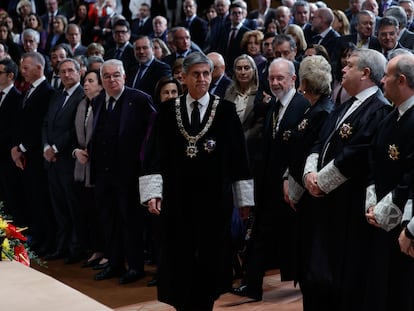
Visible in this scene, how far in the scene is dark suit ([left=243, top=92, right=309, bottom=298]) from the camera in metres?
5.75

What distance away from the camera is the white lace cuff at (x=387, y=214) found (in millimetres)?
4125

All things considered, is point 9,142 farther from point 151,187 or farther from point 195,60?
point 195,60

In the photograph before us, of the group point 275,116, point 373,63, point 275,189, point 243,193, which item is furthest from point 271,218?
point 373,63

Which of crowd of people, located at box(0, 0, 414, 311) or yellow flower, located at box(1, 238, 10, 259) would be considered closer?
yellow flower, located at box(1, 238, 10, 259)

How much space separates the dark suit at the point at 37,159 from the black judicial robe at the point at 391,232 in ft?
13.9

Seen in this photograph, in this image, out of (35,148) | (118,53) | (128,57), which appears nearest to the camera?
(35,148)

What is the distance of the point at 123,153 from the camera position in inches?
262

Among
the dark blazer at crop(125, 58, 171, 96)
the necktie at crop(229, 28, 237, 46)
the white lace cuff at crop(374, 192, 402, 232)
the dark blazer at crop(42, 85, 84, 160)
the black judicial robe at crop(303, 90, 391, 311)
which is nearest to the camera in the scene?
the white lace cuff at crop(374, 192, 402, 232)

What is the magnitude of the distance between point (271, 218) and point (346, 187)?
123 cm

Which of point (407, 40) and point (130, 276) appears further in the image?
point (407, 40)

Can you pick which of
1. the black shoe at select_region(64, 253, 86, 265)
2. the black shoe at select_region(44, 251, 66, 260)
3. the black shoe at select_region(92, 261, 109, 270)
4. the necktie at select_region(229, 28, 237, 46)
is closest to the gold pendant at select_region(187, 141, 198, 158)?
the black shoe at select_region(92, 261, 109, 270)

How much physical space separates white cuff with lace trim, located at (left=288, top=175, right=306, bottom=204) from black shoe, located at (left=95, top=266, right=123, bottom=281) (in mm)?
2144

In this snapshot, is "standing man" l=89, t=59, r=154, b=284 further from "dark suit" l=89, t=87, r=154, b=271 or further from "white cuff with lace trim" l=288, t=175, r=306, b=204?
"white cuff with lace trim" l=288, t=175, r=306, b=204

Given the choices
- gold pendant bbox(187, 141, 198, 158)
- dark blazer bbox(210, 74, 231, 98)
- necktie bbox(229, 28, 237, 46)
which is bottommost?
gold pendant bbox(187, 141, 198, 158)
